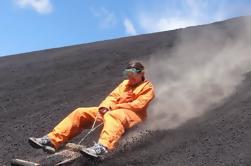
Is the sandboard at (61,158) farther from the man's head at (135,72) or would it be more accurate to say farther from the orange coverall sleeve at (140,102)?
the man's head at (135,72)

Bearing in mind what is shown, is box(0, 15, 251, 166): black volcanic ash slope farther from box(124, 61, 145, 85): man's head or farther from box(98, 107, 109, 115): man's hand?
box(124, 61, 145, 85): man's head

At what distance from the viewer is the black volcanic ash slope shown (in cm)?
750

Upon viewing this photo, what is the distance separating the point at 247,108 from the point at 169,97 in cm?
243

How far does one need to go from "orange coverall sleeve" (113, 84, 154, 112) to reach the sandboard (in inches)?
34.3

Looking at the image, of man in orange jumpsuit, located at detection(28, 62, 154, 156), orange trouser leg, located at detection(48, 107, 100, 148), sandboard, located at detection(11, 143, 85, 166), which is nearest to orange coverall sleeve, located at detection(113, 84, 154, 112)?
man in orange jumpsuit, located at detection(28, 62, 154, 156)

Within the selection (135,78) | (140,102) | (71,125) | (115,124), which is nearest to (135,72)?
(135,78)

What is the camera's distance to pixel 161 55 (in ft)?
51.9

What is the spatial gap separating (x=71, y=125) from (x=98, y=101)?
3.99 metres

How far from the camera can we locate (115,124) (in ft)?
24.6

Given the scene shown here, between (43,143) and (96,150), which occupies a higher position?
(43,143)

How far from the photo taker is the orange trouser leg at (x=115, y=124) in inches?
285

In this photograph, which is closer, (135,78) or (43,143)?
(43,143)

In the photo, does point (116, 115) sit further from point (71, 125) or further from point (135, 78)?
point (135, 78)

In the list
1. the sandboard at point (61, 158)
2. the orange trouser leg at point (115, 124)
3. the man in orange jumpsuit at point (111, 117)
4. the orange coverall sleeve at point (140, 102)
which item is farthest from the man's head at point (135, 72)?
the sandboard at point (61, 158)
